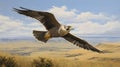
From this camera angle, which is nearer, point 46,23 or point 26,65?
point 46,23

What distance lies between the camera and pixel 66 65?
43.9 metres

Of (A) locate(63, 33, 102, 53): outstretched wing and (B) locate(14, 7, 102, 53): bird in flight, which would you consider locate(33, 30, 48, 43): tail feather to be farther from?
(A) locate(63, 33, 102, 53): outstretched wing

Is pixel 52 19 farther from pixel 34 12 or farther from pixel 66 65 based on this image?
pixel 66 65

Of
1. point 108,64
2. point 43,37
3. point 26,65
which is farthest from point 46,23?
point 108,64

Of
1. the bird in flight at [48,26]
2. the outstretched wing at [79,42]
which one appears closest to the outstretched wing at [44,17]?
the bird in flight at [48,26]

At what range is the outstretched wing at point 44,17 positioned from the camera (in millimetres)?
12969

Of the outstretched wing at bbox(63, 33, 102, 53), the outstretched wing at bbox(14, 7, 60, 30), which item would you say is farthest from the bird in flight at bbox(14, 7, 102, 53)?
the outstretched wing at bbox(63, 33, 102, 53)

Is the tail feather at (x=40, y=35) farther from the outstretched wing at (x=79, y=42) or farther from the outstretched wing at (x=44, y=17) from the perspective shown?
the outstretched wing at (x=79, y=42)

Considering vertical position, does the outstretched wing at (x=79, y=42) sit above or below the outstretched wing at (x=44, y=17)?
below

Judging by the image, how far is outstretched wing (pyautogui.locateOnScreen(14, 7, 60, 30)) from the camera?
13.0m

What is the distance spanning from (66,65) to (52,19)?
30.8 metres

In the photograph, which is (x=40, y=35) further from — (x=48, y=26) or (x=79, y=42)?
(x=79, y=42)

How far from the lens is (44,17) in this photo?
44.4 ft

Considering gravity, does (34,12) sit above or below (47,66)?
above
